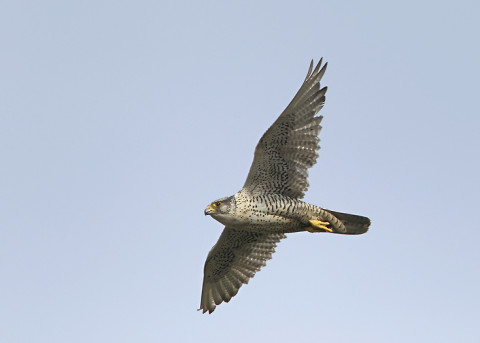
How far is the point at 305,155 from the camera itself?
15.8 metres

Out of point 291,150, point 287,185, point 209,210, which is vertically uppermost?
point 291,150

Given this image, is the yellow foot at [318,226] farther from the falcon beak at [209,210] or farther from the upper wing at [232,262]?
the falcon beak at [209,210]

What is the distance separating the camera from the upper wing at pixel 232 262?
55.7 feet

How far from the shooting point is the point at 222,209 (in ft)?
49.5

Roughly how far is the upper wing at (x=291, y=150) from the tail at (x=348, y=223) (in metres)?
0.74

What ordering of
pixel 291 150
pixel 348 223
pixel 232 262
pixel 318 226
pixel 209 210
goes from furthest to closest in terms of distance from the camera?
pixel 232 262 < pixel 348 223 < pixel 291 150 < pixel 318 226 < pixel 209 210

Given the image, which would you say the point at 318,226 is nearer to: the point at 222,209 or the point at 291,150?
the point at 291,150

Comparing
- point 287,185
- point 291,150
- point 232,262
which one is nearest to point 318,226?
point 287,185

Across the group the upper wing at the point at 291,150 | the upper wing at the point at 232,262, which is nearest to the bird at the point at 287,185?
the upper wing at the point at 291,150

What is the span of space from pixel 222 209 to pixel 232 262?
2.53 m

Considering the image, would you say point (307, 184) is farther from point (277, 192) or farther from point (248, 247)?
point (248, 247)

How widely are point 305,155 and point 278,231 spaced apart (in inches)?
56.4

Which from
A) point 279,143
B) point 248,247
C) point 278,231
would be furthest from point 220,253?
point 279,143

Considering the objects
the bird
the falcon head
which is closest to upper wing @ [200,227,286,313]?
the bird
